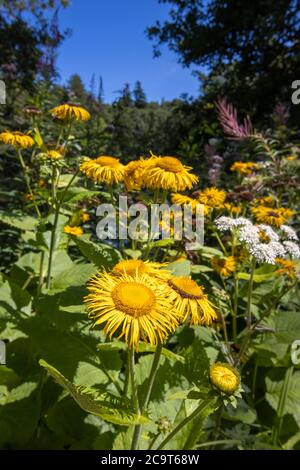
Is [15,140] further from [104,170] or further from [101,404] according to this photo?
[101,404]

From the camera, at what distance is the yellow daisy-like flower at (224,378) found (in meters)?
0.82

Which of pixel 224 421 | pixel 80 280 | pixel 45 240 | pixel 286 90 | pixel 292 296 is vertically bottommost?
pixel 224 421

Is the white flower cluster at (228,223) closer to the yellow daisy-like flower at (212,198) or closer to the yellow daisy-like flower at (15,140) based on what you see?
the yellow daisy-like flower at (212,198)

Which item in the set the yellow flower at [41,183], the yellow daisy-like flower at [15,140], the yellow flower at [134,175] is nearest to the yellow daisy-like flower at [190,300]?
the yellow flower at [134,175]

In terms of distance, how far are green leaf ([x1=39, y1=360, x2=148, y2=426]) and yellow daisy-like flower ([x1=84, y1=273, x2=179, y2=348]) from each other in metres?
0.15

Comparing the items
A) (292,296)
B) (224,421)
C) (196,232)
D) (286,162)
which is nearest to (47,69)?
(286,162)

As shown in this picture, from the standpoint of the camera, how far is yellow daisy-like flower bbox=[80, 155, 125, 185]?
57.0 inches

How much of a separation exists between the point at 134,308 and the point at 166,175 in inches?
24.1

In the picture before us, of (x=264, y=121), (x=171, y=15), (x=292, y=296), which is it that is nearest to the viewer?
(x=292, y=296)

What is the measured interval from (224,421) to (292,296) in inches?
33.6

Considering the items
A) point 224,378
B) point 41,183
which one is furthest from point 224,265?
point 41,183

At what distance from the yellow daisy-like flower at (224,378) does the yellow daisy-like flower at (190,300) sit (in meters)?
0.13
